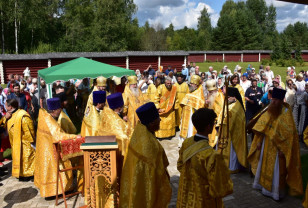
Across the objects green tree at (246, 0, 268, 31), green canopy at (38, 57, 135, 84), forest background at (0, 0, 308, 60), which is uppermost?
green tree at (246, 0, 268, 31)

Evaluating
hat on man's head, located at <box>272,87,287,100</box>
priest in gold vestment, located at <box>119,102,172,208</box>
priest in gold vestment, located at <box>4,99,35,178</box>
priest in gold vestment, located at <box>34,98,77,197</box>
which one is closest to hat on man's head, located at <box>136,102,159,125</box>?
priest in gold vestment, located at <box>119,102,172,208</box>

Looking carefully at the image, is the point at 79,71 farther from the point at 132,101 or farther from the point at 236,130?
the point at 236,130

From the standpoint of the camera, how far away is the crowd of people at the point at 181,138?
305 cm

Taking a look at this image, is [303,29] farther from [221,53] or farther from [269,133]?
[269,133]

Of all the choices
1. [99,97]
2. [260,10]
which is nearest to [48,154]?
[99,97]

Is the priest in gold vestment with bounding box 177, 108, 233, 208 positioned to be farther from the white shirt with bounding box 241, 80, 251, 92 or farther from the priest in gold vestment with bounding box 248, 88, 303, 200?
the white shirt with bounding box 241, 80, 251, 92

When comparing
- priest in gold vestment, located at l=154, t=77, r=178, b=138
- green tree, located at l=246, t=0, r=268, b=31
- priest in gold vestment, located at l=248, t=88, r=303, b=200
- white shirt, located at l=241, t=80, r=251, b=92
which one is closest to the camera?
priest in gold vestment, located at l=248, t=88, r=303, b=200

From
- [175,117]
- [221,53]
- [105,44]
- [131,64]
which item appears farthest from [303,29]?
[175,117]

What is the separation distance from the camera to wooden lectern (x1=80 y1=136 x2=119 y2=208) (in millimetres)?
3748

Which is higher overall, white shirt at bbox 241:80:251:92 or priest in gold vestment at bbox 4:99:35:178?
white shirt at bbox 241:80:251:92

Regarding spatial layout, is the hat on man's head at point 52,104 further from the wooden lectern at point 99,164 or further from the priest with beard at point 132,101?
the priest with beard at point 132,101

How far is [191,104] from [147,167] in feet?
15.0

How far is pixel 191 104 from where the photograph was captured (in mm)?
7625

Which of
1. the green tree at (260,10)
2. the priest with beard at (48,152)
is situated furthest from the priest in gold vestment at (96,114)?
the green tree at (260,10)
